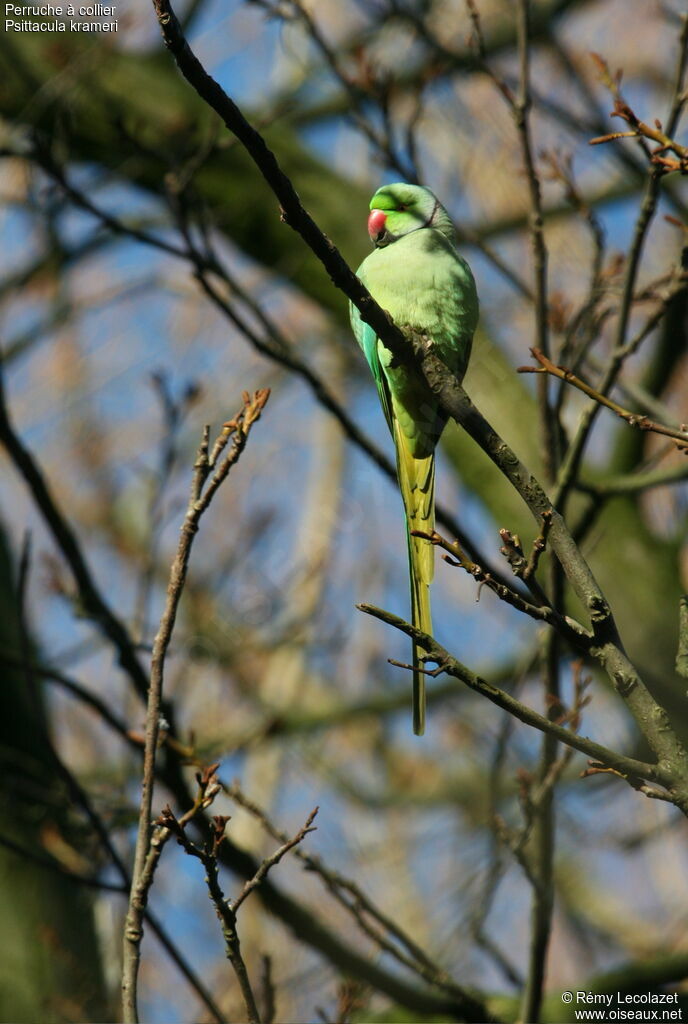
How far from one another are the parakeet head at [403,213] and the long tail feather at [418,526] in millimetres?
819

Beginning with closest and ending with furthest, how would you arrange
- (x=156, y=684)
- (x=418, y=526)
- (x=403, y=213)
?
(x=156, y=684)
(x=418, y=526)
(x=403, y=213)

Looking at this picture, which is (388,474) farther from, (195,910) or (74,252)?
(195,910)

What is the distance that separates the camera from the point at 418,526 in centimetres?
319

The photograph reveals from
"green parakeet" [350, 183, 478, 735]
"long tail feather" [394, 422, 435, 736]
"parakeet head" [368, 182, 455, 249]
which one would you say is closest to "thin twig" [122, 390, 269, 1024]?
"long tail feather" [394, 422, 435, 736]

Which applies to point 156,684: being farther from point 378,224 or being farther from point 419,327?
point 378,224

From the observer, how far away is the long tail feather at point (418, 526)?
8.31ft

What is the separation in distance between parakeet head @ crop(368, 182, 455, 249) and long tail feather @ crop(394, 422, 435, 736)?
82 cm

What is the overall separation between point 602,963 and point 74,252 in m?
6.27

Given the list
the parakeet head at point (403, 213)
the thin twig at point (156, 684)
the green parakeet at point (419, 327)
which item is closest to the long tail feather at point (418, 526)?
the green parakeet at point (419, 327)

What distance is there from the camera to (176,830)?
5.91 feet

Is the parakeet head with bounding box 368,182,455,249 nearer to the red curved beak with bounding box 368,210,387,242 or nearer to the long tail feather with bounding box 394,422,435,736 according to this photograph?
the red curved beak with bounding box 368,210,387,242

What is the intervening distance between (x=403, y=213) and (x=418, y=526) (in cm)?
130

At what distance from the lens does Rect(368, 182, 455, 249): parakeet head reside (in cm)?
369

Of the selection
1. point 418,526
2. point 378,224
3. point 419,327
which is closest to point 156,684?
point 418,526
